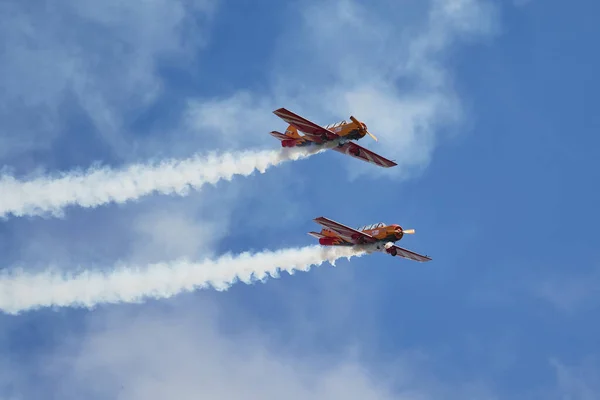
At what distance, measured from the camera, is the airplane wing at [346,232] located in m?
127

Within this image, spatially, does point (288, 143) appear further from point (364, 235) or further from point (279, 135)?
point (364, 235)

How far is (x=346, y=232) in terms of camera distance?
128375 millimetres

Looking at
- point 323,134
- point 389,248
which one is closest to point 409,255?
point 389,248

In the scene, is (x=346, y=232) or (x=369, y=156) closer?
(x=346, y=232)

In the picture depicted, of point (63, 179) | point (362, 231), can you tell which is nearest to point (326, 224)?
point (362, 231)

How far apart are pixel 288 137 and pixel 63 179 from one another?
19477 millimetres

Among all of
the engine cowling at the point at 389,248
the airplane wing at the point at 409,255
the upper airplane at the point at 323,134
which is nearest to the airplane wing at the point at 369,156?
the upper airplane at the point at 323,134

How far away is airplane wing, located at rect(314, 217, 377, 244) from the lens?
12725 centimetres

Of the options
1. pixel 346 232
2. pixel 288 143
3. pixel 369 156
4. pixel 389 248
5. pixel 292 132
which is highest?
pixel 369 156

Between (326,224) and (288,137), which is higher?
(288,137)

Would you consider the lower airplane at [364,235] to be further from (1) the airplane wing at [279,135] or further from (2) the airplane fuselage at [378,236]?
(1) the airplane wing at [279,135]

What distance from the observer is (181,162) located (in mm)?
134125

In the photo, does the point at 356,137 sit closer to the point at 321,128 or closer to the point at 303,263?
the point at 321,128

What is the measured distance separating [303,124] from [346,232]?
9.74 metres
